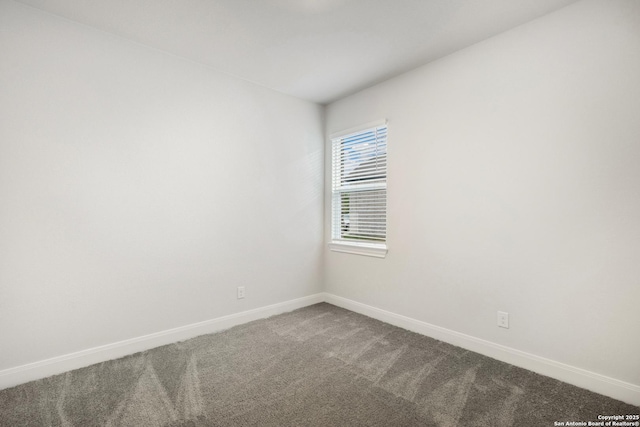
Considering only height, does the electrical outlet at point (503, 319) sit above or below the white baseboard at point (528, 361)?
above

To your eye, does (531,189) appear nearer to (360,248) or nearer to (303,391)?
(360,248)

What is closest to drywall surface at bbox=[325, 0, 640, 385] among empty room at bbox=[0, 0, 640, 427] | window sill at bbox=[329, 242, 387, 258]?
empty room at bbox=[0, 0, 640, 427]

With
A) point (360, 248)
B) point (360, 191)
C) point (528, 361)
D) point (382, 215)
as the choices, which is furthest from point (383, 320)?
point (360, 191)

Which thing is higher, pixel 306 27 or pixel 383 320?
pixel 306 27

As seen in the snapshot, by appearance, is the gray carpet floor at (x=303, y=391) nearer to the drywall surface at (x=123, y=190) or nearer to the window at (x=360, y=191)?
the drywall surface at (x=123, y=190)

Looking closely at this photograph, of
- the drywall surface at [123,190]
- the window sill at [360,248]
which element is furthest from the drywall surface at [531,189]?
the drywall surface at [123,190]

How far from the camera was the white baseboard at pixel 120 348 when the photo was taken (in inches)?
84.1

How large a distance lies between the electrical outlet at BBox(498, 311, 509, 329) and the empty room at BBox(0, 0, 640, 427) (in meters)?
0.02

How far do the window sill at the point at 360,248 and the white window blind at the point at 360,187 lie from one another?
0.07m

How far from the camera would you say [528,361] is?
2.29 metres

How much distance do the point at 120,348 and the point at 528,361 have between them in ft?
10.5

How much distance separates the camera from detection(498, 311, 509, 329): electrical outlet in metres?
2.42

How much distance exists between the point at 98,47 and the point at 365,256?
3.10 metres

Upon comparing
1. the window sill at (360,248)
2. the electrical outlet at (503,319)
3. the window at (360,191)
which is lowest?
the electrical outlet at (503,319)
